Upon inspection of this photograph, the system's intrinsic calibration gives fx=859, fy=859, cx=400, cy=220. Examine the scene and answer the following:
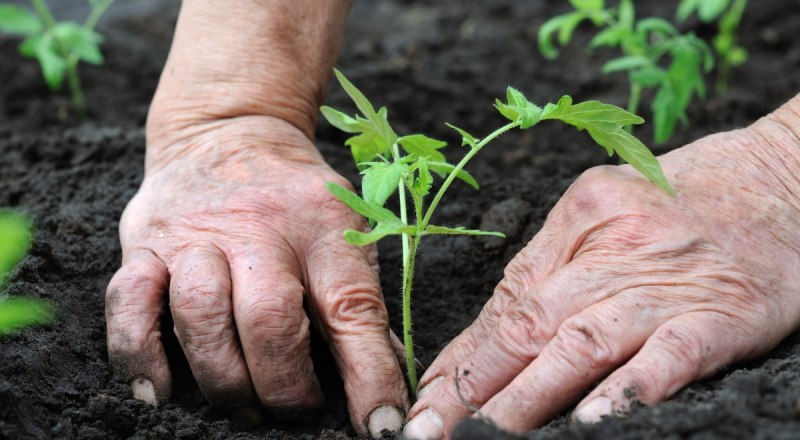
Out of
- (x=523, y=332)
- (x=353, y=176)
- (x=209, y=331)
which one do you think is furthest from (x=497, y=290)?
(x=353, y=176)

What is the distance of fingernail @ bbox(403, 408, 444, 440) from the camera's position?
1.86 meters

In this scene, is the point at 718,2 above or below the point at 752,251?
above

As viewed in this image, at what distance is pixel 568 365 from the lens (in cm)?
180

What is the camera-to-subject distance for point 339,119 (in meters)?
1.94

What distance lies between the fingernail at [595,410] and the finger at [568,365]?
0.07 metres

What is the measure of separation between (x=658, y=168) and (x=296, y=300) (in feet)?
2.93

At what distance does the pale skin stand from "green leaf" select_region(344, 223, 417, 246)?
36 centimetres

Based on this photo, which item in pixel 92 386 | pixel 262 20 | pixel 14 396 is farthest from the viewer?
pixel 262 20

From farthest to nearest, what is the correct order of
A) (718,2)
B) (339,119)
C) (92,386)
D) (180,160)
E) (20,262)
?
(718,2)
(180,160)
(20,262)
(92,386)
(339,119)

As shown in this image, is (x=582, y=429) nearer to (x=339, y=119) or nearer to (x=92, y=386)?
(x=339, y=119)

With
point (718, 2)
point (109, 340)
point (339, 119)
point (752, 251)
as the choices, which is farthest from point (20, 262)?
point (718, 2)

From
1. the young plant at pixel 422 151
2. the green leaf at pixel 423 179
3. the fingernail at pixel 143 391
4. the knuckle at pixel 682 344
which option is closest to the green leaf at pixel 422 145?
the young plant at pixel 422 151

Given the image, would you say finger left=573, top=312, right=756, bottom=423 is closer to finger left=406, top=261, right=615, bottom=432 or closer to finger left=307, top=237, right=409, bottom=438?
finger left=406, top=261, right=615, bottom=432

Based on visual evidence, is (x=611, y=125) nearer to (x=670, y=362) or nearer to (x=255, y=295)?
(x=670, y=362)
